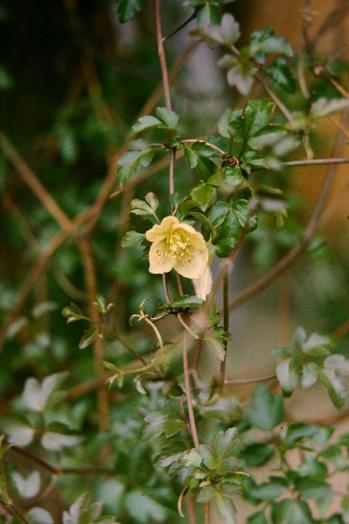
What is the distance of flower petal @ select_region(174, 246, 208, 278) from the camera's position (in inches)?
32.0

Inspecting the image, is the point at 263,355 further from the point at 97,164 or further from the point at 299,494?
the point at 299,494

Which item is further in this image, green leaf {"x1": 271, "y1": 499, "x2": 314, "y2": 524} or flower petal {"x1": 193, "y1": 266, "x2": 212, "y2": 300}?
green leaf {"x1": 271, "y1": 499, "x2": 314, "y2": 524}

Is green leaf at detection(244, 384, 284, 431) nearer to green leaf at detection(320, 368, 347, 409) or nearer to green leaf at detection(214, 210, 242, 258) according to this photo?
green leaf at detection(320, 368, 347, 409)

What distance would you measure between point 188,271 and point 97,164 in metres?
1.13

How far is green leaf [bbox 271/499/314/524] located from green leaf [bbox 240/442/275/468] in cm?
8

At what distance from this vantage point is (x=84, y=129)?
176 centimetres

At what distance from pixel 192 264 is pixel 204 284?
29mm

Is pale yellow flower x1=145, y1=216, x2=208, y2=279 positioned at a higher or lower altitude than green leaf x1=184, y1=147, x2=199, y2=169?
lower

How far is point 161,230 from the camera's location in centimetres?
79

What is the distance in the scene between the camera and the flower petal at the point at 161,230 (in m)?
0.78

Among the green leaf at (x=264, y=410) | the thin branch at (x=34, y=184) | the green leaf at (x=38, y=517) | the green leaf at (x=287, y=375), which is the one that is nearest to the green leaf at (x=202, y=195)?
the green leaf at (x=287, y=375)

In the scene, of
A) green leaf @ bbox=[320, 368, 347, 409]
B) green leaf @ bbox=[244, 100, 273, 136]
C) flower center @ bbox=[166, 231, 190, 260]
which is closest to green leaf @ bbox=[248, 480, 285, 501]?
green leaf @ bbox=[320, 368, 347, 409]

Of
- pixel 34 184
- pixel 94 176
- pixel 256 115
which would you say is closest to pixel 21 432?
pixel 256 115

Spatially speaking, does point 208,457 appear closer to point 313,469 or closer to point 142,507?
point 313,469
